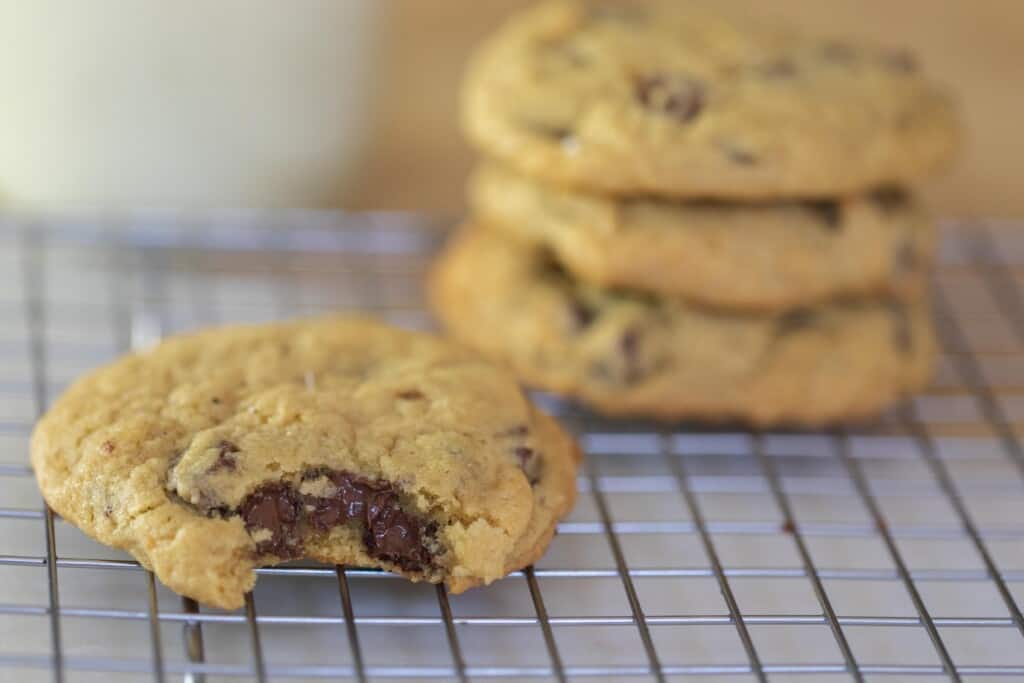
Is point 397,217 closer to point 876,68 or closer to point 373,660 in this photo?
point 876,68

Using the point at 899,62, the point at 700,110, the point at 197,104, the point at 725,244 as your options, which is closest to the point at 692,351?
the point at 725,244

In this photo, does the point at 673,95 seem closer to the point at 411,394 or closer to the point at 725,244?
the point at 725,244

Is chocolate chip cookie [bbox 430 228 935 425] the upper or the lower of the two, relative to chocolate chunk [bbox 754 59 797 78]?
lower

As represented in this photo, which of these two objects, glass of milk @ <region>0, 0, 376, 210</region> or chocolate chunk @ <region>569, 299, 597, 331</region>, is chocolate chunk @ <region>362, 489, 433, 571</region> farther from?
glass of milk @ <region>0, 0, 376, 210</region>

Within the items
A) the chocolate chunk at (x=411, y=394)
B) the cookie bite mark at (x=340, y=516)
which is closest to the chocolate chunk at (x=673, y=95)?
the chocolate chunk at (x=411, y=394)

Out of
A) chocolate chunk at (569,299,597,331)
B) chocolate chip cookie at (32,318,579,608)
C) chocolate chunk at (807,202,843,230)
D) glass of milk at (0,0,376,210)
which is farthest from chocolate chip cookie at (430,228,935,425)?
glass of milk at (0,0,376,210)

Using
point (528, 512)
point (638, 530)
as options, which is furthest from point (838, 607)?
point (528, 512)
